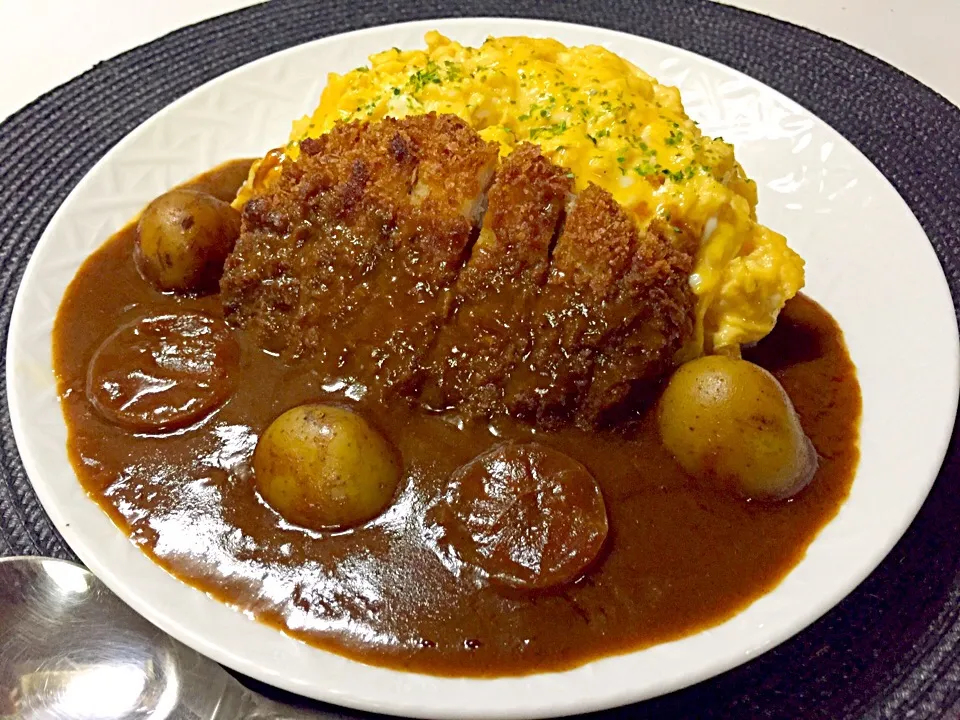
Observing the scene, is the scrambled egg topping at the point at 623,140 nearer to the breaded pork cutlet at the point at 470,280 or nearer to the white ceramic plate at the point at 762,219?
the breaded pork cutlet at the point at 470,280

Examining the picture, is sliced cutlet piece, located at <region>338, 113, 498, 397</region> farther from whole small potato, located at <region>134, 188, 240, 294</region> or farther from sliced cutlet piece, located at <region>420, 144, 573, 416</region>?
whole small potato, located at <region>134, 188, 240, 294</region>

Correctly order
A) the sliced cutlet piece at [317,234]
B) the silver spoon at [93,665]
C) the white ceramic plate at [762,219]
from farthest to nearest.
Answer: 1. the sliced cutlet piece at [317,234]
2. the silver spoon at [93,665]
3. the white ceramic plate at [762,219]

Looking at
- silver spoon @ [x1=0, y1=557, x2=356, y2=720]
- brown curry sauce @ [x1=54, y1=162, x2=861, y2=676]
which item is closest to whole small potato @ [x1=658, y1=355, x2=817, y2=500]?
brown curry sauce @ [x1=54, y1=162, x2=861, y2=676]

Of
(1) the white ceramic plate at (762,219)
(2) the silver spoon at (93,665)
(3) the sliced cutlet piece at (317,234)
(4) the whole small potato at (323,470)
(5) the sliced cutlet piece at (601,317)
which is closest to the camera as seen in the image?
(1) the white ceramic plate at (762,219)

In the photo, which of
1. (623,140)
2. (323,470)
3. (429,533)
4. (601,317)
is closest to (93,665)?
(323,470)

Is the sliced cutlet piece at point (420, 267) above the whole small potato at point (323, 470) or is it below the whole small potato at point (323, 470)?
above

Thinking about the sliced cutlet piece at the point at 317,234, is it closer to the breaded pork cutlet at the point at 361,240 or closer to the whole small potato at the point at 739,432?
the breaded pork cutlet at the point at 361,240

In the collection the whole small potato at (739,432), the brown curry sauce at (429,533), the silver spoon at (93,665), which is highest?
the whole small potato at (739,432)

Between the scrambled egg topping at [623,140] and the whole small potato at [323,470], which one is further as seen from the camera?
the scrambled egg topping at [623,140]

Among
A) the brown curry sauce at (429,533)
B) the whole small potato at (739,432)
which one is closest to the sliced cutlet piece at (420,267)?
the brown curry sauce at (429,533)
